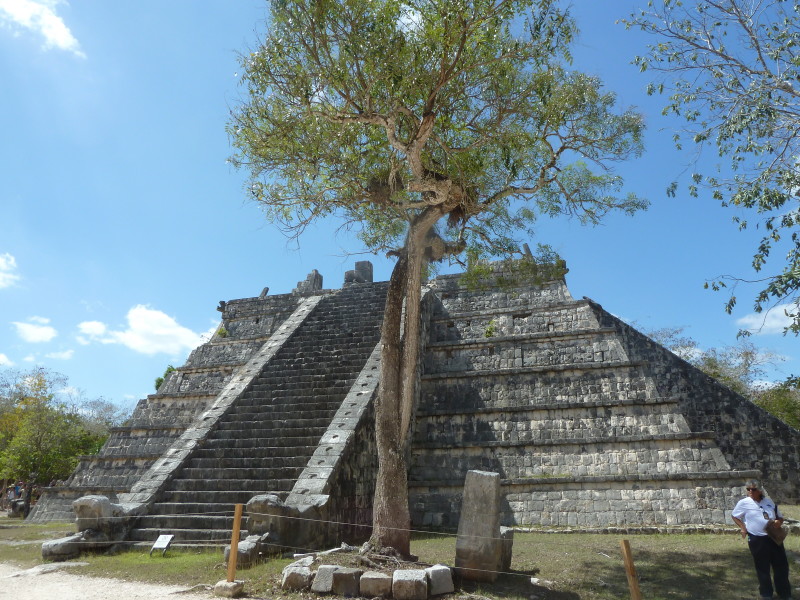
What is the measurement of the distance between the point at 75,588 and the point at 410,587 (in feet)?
11.9

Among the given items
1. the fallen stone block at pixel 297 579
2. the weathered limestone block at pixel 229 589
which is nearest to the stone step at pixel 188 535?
the weathered limestone block at pixel 229 589

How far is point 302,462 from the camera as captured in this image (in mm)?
9172

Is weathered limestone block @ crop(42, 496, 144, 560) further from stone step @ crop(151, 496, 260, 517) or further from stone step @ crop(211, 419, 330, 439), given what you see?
stone step @ crop(211, 419, 330, 439)

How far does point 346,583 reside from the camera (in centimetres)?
530

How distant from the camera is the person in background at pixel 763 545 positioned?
5.04 meters

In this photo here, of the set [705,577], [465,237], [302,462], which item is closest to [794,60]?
[465,237]

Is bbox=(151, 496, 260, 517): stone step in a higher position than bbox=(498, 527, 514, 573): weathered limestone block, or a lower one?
higher

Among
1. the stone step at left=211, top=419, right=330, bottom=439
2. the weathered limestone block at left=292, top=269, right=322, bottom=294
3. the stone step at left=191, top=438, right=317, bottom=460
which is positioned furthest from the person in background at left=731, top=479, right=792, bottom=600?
the weathered limestone block at left=292, top=269, right=322, bottom=294

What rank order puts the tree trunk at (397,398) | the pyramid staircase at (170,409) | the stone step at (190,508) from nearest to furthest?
the tree trunk at (397,398) < the stone step at (190,508) < the pyramid staircase at (170,409)

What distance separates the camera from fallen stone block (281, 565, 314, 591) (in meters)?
5.45

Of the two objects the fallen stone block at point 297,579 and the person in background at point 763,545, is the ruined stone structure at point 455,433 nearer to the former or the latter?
the fallen stone block at point 297,579

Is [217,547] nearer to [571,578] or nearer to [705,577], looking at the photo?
[571,578]

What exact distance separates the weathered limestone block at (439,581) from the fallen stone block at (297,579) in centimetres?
117

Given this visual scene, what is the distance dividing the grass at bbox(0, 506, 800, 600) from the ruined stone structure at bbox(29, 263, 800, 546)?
28.8 inches
